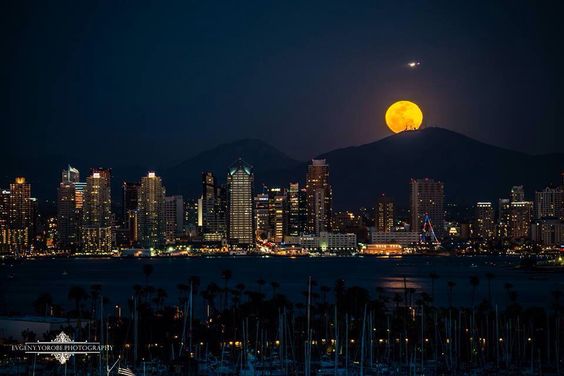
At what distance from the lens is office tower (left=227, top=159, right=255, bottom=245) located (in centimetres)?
18025

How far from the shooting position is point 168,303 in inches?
2345

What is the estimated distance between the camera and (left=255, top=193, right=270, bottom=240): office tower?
602 feet

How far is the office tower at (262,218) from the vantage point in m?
184

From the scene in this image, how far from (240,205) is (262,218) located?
4752 millimetres

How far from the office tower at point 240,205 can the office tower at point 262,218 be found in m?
1.47

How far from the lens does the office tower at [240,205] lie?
591 feet

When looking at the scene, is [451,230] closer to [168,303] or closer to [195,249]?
[195,249]

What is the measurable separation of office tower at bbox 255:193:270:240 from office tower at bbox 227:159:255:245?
1.47 meters

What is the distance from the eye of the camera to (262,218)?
607 ft

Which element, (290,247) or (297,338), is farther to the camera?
(290,247)

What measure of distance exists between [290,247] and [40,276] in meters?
72.9

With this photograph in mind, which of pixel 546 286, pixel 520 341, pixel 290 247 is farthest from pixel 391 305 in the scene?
pixel 290 247

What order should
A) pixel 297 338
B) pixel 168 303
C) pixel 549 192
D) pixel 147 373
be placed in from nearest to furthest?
1. pixel 147 373
2. pixel 297 338
3. pixel 168 303
4. pixel 549 192

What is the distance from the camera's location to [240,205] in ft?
604
